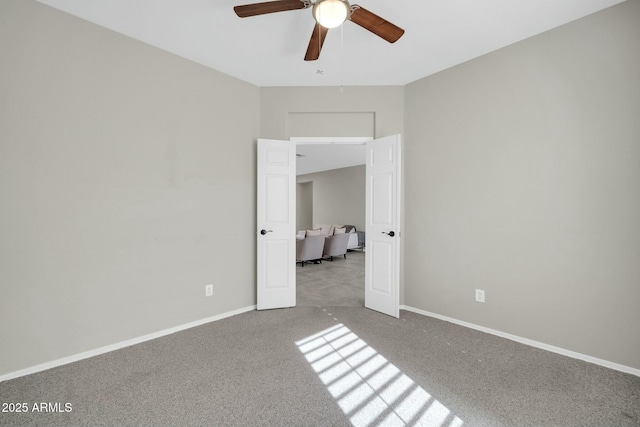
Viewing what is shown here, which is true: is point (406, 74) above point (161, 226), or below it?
above

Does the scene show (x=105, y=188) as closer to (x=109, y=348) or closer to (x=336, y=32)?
(x=109, y=348)

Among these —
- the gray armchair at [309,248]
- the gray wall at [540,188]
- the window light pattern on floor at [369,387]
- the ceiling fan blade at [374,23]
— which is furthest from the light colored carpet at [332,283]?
the ceiling fan blade at [374,23]

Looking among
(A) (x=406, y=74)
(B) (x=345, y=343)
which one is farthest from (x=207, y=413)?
(A) (x=406, y=74)

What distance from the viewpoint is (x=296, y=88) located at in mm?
3678

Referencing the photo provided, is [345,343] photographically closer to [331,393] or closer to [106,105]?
[331,393]

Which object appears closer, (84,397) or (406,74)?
(84,397)

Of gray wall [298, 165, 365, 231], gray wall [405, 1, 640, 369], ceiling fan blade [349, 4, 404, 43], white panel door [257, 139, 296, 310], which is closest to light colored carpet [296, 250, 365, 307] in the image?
white panel door [257, 139, 296, 310]

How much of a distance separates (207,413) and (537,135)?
131 inches

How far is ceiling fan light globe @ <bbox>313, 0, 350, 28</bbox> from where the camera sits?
1.73m

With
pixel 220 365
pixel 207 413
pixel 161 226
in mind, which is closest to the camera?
pixel 207 413

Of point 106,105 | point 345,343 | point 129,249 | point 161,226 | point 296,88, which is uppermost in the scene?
point 296,88

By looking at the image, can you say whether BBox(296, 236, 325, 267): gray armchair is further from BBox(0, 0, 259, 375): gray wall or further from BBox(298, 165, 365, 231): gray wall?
BBox(0, 0, 259, 375): gray wall

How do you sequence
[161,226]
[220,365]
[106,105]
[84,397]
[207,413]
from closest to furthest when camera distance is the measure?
[207,413], [84,397], [220,365], [106,105], [161,226]

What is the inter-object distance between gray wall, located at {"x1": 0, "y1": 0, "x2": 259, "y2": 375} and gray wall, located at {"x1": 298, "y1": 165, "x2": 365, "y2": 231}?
6193mm
